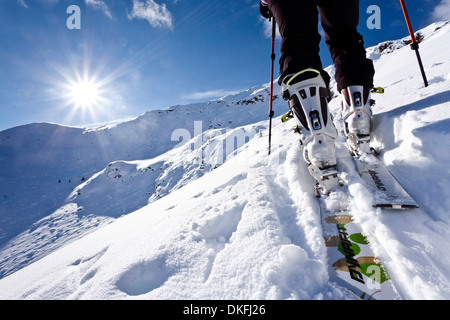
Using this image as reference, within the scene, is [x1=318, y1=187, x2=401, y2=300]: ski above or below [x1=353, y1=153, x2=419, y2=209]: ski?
below

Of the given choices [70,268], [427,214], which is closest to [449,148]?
[427,214]

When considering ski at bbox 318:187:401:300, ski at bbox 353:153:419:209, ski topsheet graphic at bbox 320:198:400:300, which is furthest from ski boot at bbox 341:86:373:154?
ski topsheet graphic at bbox 320:198:400:300

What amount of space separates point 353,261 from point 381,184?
72 centimetres

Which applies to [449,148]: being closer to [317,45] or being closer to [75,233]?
[317,45]

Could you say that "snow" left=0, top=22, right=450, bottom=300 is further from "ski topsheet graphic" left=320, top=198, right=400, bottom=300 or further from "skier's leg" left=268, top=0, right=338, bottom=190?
"skier's leg" left=268, top=0, right=338, bottom=190

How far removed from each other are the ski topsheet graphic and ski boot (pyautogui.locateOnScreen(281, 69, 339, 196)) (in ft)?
1.08

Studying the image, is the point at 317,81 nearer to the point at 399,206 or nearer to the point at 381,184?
the point at 381,184

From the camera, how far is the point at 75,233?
12.5 m

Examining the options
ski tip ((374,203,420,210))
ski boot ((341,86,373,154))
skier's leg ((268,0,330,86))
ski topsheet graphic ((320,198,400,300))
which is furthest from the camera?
ski boot ((341,86,373,154))

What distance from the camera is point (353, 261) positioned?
0.98 metres

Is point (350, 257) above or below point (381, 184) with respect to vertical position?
below

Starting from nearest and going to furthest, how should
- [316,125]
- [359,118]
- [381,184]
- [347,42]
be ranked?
[381,184] < [316,125] < [359,118] < [347,42]

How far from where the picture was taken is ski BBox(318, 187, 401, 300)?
0.84 m

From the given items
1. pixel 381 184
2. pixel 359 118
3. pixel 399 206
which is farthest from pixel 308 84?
pixel 399 206
